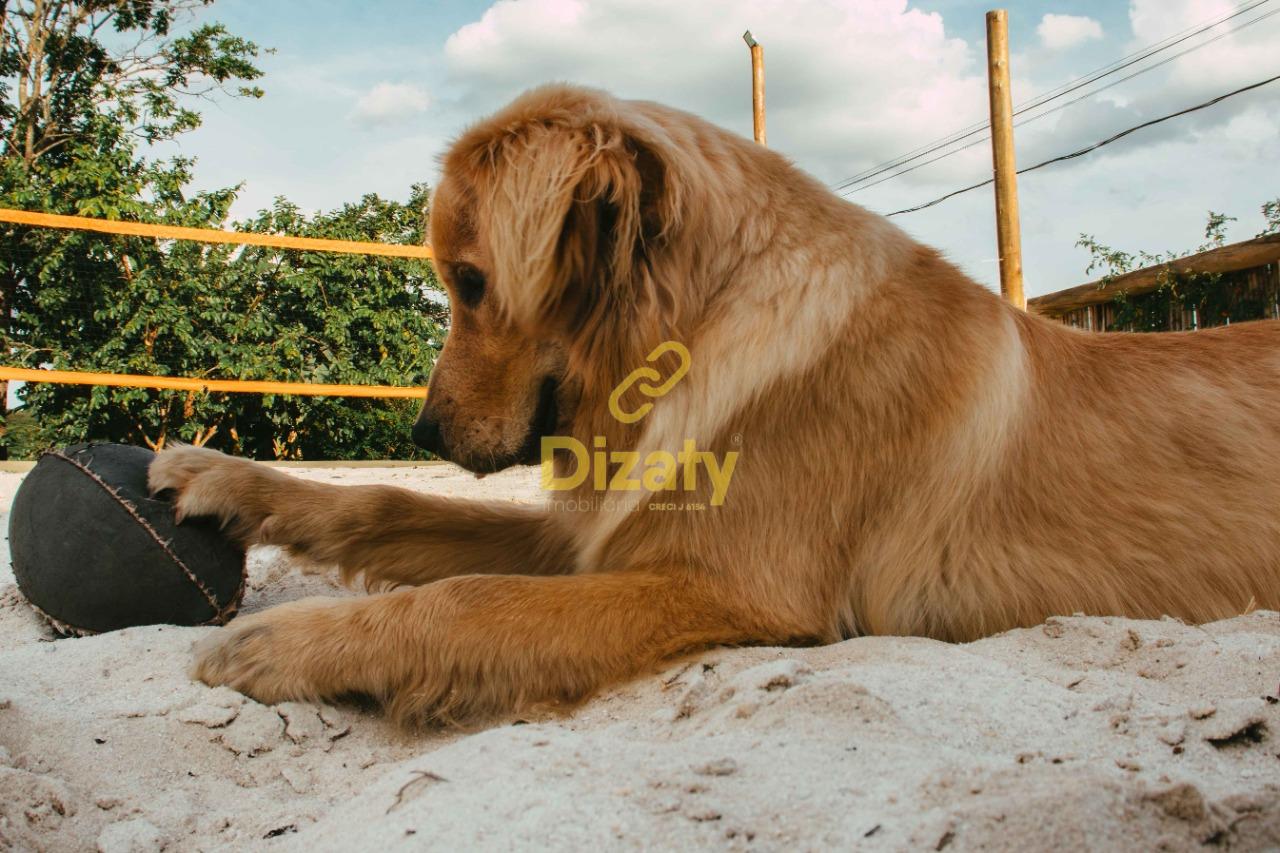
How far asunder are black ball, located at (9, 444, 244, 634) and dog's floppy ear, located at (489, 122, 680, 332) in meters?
1.09

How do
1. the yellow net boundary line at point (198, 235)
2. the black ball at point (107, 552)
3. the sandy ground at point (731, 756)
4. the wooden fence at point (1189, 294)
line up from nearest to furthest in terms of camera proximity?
the sandy ground at point (731, 756)
the black ball at point (107, 552)
the wooden fence at point (1189, 294)
the yellow net boundary line at point (198, 235)

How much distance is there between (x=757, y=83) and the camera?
43.3ft

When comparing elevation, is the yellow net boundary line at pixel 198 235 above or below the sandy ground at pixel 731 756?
above

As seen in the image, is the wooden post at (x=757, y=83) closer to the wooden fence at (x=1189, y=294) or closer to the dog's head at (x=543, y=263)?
the wooden fence at (x=1189, y=294)

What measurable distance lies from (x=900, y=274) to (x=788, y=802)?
1.55 metres

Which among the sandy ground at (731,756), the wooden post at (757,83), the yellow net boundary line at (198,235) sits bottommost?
the sandy ground at (731,756)

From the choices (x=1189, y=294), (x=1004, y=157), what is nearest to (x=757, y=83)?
(x=1004, y=157)

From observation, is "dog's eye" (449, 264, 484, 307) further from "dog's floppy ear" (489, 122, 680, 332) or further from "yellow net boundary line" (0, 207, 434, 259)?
"yellow net boundary line" (0, 207, 434, 259)

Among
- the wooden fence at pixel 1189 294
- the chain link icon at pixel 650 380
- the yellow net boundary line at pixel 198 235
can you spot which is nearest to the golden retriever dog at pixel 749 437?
the chain link icon at pixel 650 380

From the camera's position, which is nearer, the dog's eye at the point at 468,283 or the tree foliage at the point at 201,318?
the dog's eye at the point at 468,283

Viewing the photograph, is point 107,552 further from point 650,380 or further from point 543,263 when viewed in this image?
point 650,380

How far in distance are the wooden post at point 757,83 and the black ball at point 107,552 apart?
1195cm

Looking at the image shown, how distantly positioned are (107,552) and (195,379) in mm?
7199

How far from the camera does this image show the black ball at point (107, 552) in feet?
7.48
